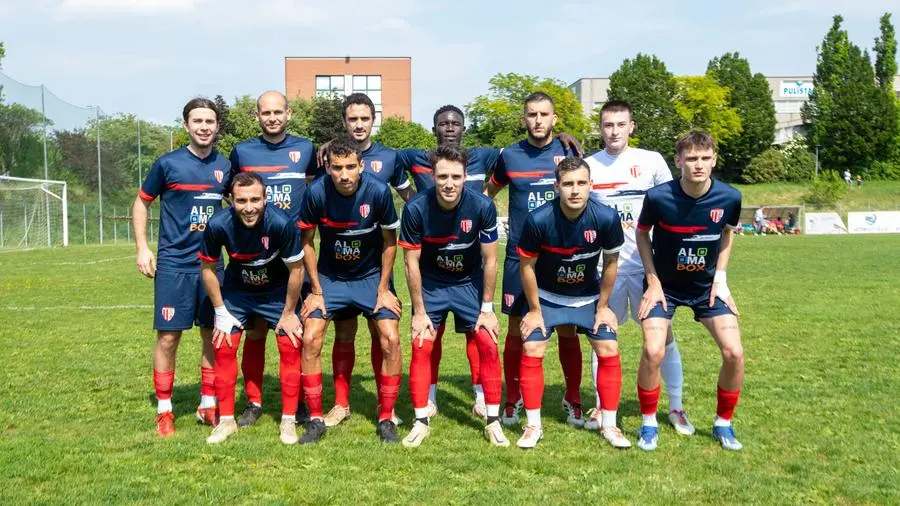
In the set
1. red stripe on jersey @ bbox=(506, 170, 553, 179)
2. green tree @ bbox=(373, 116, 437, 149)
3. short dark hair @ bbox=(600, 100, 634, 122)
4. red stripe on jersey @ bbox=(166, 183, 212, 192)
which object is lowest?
red stripe on jersey @ bbox=(166, 183, 212, 192)

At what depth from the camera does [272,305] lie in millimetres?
5543

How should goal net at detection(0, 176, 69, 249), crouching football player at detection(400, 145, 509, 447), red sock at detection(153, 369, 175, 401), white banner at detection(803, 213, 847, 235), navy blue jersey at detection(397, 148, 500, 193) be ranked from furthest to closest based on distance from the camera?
white banner at detection(803, 213, 847, 235), goal net at detection(0, 176, 69, 249), navy blue jersey at detection(397, 148, 500, 193), red sock at detection(153, 369, 175, 401), crouching football player at detection(400, 145, 509, 447)

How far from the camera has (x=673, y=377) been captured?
18.7 feet

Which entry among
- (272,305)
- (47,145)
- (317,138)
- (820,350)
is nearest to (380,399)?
(272,305)

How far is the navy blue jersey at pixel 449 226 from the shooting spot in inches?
209

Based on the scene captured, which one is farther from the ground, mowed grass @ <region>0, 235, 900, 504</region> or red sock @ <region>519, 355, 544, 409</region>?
red sock @ <region>519, 355, 544, 409</region>

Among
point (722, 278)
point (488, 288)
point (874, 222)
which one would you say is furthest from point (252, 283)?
point (874, 222)

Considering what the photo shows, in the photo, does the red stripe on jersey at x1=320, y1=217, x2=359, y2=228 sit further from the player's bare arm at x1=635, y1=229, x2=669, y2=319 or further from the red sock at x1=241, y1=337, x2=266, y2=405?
the player's bare arm at x1=635, y1=229, x2=669, y2=319

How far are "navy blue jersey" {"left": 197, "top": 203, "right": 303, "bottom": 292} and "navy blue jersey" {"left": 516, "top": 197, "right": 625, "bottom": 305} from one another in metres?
1.49

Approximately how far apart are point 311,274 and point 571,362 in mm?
1942

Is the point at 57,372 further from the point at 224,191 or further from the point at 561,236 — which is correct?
the point at 561,236

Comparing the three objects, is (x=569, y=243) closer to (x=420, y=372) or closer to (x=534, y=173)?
(x=534, y=173)

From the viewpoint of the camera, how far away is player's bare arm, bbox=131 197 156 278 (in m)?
5.56

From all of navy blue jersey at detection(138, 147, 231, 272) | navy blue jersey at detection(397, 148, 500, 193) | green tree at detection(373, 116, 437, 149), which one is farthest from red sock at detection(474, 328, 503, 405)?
green tree at detection(373, 116, 437, 149)
